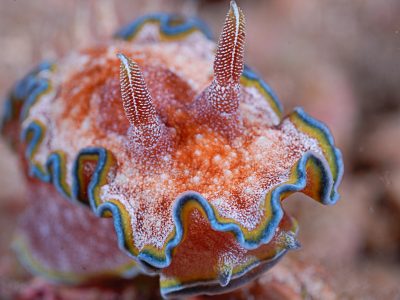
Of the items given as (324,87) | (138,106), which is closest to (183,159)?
(138,106)

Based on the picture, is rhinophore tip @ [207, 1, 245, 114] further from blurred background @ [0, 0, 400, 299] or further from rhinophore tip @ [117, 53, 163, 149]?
blurred background @ [0, 0, 400, 299]

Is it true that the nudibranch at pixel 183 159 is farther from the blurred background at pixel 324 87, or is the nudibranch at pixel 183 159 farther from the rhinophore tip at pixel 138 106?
the blurred background at pixel 324 87

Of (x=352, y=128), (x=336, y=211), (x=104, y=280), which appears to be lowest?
(x=104, y=280)

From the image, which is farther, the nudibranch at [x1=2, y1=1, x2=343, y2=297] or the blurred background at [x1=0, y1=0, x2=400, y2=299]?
the blurred background at [x1=0, y1=0, x2=400, y2=299]

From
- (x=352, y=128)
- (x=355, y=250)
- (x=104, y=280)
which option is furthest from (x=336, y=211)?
(x=104, y=280)

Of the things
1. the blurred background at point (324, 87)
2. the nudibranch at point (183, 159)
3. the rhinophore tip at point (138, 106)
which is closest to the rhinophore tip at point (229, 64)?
the nudibranch at point (183, 159)

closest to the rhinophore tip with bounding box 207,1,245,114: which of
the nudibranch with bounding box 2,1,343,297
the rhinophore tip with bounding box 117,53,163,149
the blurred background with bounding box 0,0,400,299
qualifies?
the nudibranch with bounding box 2,1,343,297

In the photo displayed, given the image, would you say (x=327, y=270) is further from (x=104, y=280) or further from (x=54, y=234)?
(x=54, y=234)
